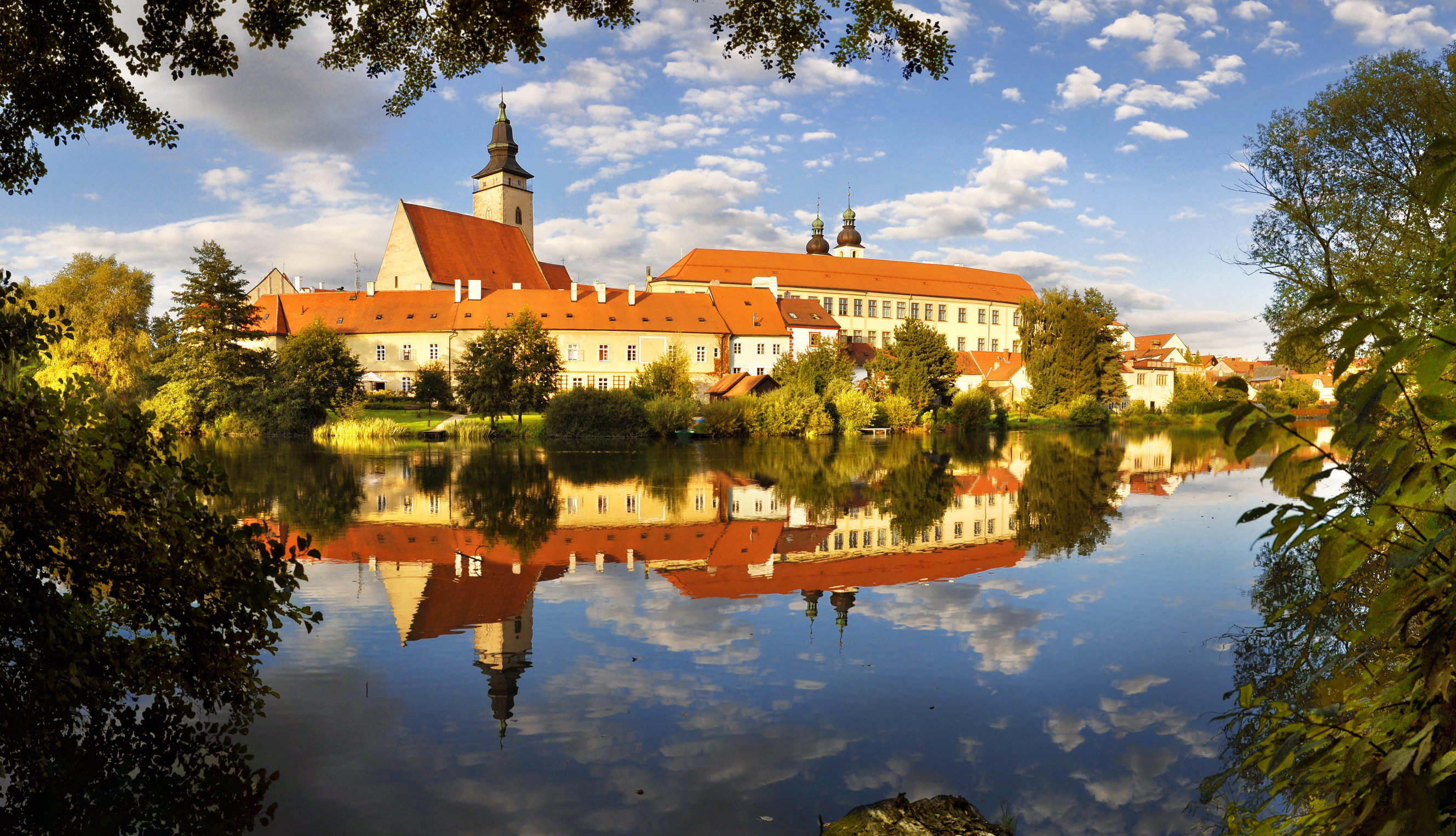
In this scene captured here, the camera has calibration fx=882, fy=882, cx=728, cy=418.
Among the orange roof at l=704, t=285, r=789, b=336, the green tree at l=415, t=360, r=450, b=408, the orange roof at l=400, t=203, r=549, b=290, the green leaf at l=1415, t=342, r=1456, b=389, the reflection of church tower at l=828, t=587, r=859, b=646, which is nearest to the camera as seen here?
the green leaf at l=1415, t=342, r=1456, b=389

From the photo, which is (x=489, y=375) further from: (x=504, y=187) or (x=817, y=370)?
(x=504, y=187)

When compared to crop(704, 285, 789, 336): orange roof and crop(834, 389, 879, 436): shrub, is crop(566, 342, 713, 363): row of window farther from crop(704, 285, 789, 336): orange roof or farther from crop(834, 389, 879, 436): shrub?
crop(834, 389, 879, 436): shrub

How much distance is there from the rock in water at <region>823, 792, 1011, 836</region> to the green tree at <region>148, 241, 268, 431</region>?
4758 cm

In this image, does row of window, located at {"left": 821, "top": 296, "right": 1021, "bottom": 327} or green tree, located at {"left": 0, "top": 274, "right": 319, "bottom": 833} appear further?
row of window, located at {"left": 821, "top": 296, "right": 1021, "bottom": 327}

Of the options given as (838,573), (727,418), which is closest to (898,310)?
(727,418)

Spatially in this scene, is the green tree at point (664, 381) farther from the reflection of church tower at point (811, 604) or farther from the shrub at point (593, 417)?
the reflection of church tower at point (811, 604)

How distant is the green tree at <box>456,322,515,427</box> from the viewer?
149 feet

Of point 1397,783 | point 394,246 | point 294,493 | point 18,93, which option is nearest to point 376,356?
point 394,246

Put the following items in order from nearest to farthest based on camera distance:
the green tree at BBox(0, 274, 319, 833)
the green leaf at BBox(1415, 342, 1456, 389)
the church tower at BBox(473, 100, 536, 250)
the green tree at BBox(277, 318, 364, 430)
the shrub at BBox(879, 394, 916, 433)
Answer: the green leaf at BBox(1415, 342, 1456, 389) → the green tree at BBox(0, 274, 319, 833) → the green tree at BBox(277, 318, 364, 430) → the shrub at BBox(879, 394, 916, 433) → the church tower at BBox(473, 100, 536, 250)

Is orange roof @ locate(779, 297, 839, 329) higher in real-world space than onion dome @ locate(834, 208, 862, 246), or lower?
lower

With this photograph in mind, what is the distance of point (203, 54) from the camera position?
6.66 metres

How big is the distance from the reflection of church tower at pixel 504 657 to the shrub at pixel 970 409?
48659 mm

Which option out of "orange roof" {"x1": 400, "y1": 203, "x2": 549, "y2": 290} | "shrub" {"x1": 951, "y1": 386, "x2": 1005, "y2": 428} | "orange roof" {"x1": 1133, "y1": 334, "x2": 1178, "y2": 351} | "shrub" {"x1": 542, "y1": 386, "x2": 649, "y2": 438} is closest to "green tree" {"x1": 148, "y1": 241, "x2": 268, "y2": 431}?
"shrub" {"x1": 542, "y1": 386, "x2": 649, "y2": 438}

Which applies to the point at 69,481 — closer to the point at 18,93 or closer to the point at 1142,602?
the point at 18,93
